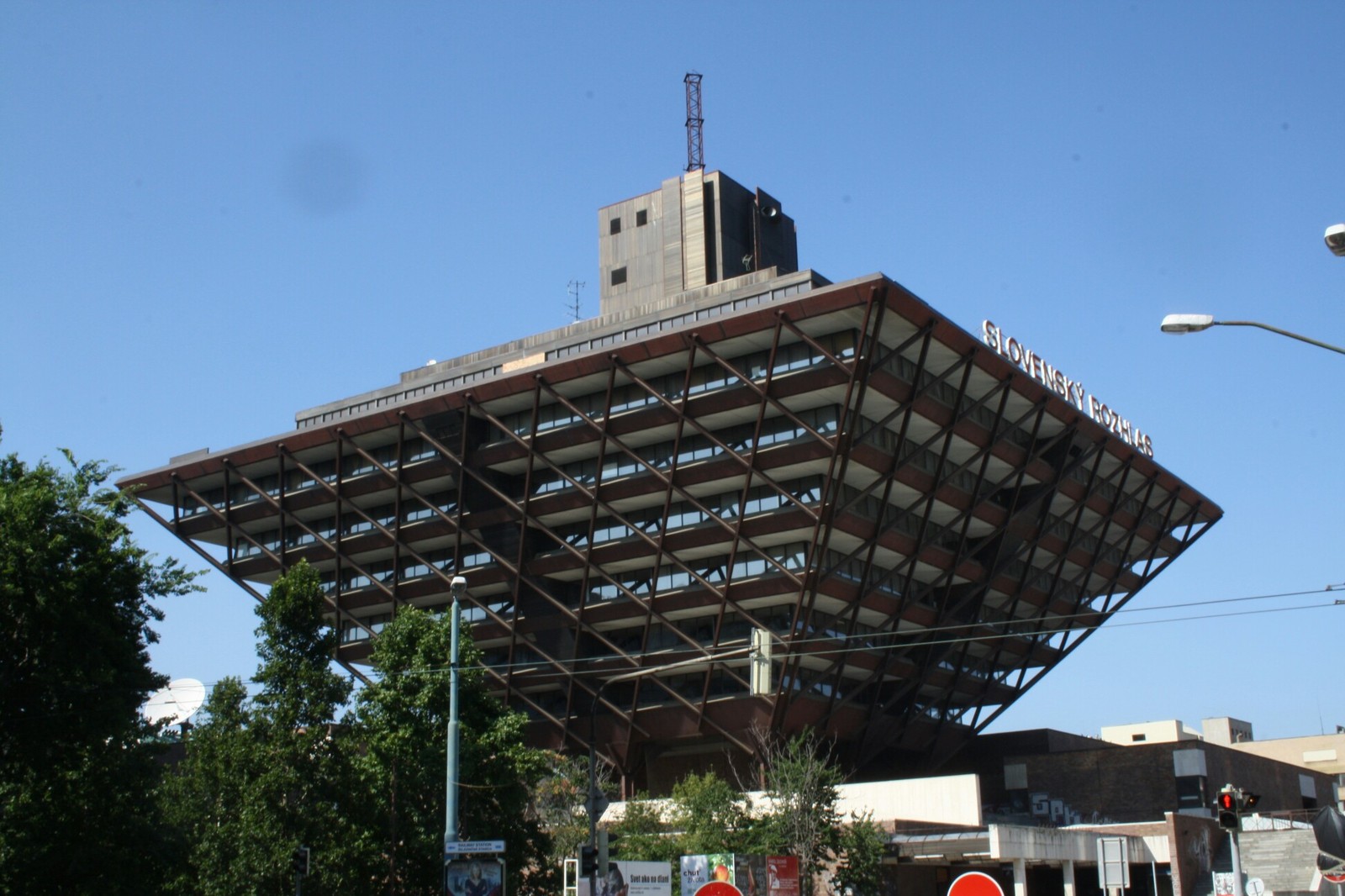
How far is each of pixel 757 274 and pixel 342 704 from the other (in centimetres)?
4715

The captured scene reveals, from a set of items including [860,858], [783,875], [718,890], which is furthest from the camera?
[860,858]

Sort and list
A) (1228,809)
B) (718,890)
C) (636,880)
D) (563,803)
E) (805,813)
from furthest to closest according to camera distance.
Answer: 1. (563,803)
2. (805,813)
3. (636,880)
4. (1228,809)
5. (718,890)

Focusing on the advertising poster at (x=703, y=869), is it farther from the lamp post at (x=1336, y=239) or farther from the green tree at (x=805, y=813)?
the lamp post at (x=1336, y=239)

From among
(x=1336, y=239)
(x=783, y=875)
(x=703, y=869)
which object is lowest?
(x=783, y=875)

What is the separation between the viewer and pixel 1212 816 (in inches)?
3361

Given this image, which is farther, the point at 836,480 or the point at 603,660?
the point at 603,660

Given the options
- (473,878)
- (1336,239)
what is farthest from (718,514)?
(1336,239)

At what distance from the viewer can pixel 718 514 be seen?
74.6m

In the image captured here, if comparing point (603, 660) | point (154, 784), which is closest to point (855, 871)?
point (603, 660)

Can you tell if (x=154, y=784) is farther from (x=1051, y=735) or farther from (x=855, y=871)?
(x=1051, y=735)

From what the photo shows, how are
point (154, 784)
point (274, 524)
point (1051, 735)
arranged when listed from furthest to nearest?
point (1051, 735) → point (274, 524) → point (154, 784)

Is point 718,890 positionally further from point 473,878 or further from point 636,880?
point 473,878

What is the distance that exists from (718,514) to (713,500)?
5.41 ft

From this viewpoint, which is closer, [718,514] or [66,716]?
[66,716]
